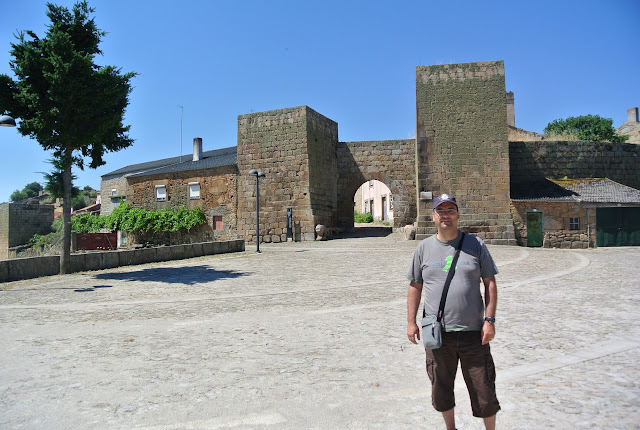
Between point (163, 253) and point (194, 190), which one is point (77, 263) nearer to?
point (163, 253)

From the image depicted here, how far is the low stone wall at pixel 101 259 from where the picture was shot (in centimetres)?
1046

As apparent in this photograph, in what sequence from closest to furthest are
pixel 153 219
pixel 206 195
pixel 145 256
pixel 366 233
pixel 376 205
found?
pixel 145 256
pixel 366 233
pixel 206 195
pixel 153 219
pixel 376 205

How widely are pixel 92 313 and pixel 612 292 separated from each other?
8464 mm

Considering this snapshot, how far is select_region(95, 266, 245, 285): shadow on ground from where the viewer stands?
10125mm

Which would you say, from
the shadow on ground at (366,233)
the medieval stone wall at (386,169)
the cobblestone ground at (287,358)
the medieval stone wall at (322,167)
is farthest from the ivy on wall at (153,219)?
the cobblestone ground at (287,358)

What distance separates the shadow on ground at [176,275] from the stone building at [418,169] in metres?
9.42

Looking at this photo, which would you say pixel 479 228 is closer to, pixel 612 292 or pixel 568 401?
pixel 612 292

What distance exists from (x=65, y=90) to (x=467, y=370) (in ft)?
36.6

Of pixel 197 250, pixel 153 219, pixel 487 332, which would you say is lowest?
pixel 197 250

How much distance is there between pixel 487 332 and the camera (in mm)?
2580

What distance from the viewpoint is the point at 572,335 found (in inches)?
194

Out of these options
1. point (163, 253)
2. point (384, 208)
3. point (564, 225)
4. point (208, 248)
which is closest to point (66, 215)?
point (163, 253)

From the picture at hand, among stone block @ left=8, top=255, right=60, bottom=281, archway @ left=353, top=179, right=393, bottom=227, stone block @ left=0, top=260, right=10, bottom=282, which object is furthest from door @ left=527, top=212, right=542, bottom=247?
archway @ left=353, top=179, right=393, bottom=227

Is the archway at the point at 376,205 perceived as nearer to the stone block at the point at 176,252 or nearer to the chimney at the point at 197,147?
the chimney at the point at 197,147
